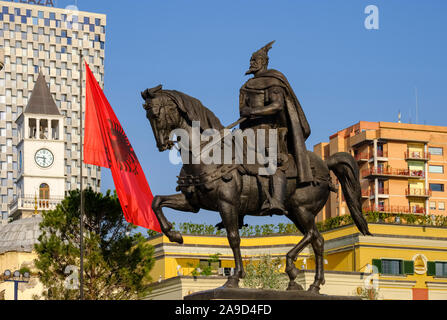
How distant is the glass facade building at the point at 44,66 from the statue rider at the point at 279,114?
15173cm

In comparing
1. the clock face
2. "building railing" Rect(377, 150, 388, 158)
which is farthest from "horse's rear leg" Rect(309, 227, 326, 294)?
the clock face

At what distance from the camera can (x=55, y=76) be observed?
176 m

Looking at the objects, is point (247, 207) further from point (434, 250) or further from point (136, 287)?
point (434, 250)

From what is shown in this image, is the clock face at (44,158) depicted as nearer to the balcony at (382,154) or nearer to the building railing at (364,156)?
the building railing at (364,156)

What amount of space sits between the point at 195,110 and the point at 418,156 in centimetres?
9980

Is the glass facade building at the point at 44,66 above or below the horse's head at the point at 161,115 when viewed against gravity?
above

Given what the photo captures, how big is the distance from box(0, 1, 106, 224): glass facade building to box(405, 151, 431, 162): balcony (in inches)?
2861

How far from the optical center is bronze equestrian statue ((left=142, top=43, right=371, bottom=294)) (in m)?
16.2

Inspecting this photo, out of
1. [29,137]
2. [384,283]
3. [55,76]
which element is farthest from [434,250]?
[55,76]

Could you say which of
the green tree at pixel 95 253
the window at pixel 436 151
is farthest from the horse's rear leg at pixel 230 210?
the window at pixel 436 151

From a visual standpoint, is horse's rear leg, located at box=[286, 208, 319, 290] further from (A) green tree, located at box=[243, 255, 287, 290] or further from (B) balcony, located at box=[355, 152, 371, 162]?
(B) balcony, located at box=[355, 152, 371, 162]

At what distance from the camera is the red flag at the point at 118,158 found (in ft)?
125

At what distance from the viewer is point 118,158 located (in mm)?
38625

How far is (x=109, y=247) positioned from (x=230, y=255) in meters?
22.9
